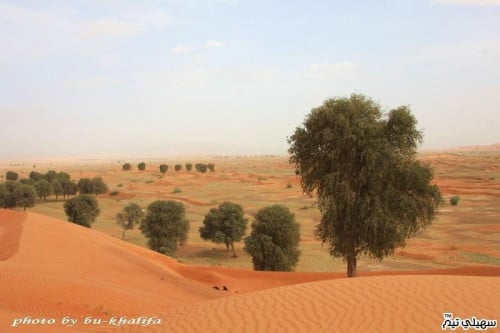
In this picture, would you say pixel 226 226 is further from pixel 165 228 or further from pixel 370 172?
pixel 370 172

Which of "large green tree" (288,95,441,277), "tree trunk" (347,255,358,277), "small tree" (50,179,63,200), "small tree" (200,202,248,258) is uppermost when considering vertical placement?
"large green tree" (288,95,441,277)

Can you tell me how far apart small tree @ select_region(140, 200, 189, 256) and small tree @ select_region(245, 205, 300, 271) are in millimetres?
9163

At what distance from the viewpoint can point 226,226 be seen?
4062cm

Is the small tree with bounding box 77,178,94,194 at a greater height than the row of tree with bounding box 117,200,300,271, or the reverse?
the small tree with bounding box 77,178,94,194

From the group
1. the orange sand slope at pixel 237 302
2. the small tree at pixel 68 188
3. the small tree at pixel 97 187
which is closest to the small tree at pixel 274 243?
the orange sand slope at pixel 237 302

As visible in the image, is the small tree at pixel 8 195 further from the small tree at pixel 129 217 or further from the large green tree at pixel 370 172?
the large green tree at pixel 370 172

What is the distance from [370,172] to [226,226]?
2532cm

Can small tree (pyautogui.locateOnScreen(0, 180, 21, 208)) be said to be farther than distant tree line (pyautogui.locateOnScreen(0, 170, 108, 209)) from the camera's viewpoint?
No

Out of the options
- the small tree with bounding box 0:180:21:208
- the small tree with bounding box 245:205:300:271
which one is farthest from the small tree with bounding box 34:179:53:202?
the small tree with bounding box 245:205:300:271

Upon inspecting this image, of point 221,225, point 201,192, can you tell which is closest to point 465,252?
point 221,225

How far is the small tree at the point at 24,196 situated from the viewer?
58531mm

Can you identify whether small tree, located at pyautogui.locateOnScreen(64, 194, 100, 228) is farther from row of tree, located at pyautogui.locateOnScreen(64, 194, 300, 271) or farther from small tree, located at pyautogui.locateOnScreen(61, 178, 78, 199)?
small tree, located at pyautogui.locateOnScreen(61, 178, 78, 199)

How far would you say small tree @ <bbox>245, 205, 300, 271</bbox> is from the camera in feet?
102

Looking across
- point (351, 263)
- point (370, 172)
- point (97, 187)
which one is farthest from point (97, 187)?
point (370, 172)
